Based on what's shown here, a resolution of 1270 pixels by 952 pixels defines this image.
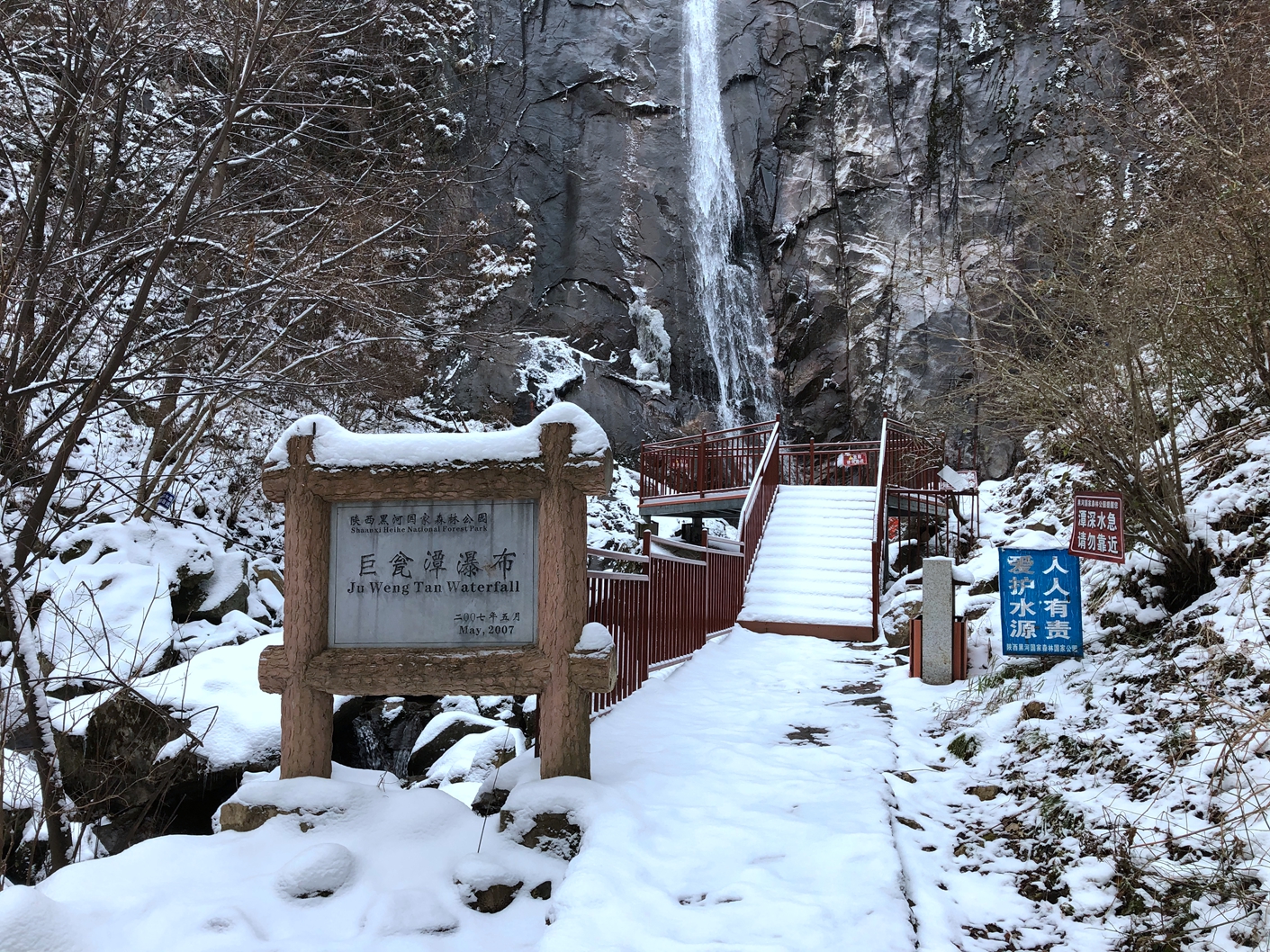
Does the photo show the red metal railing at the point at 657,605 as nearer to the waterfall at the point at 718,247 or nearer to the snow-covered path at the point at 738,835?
the snow-covered path at the point at 738,835

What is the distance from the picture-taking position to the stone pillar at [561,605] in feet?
13.6

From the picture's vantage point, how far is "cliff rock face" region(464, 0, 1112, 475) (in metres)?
23.9

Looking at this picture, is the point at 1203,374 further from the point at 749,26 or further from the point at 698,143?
the point at 749,26

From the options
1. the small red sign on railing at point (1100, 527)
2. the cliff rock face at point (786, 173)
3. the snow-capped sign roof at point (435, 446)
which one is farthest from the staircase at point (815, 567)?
the cliff rock face at point (786, 173)

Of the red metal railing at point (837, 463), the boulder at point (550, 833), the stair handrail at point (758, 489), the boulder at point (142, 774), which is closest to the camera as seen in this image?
the boulder at point (550, 833)

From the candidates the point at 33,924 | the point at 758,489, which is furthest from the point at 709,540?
the point at 33,924

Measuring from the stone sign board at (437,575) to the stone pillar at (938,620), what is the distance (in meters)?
4.04

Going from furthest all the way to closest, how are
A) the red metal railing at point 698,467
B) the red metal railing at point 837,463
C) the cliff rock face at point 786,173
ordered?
the cliff rock face at point 786,173 < the red metal railing at point 837,463 < the red metal railing at point 698,467

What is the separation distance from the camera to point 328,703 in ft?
14.2

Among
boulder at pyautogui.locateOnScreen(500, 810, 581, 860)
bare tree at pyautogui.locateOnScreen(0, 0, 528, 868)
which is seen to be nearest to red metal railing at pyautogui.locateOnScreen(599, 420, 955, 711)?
boulder at pyautogui.locateOnScreen(500, 810, 581, 860)

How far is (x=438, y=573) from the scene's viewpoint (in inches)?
169

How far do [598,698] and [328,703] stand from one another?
6.83ft

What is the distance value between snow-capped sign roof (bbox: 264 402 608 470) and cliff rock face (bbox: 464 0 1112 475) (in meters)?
18.5

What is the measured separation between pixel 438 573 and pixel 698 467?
35.5 ft
